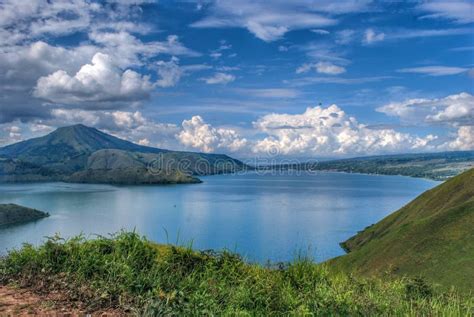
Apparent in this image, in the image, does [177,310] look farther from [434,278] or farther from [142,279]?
[434,278]

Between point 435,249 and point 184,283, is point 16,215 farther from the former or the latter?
point 184,283

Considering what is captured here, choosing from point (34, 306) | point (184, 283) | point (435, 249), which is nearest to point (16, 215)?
point (435, 249)

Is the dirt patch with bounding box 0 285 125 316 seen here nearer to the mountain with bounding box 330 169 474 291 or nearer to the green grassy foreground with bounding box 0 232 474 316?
the green grassy foreground with bounding box 0 232 474 316

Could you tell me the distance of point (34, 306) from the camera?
7.58 m

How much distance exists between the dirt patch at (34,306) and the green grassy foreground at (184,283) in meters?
0.25

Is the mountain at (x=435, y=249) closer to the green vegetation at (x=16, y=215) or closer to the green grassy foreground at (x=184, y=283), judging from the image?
the green grassy foreground at (x=184, y=283)

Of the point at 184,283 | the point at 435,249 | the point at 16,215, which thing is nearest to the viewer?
the point at 184,283

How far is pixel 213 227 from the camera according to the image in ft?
497

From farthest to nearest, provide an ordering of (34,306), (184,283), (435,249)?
(435,249) < (184,283) < (34,306)

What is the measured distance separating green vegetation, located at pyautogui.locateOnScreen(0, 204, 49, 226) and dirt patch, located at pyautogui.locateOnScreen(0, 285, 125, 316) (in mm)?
186290

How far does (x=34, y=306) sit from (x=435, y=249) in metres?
71.3

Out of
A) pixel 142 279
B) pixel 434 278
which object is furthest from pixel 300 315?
pixel 434 278

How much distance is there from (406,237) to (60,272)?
255ft

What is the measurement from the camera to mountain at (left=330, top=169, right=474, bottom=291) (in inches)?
2260
